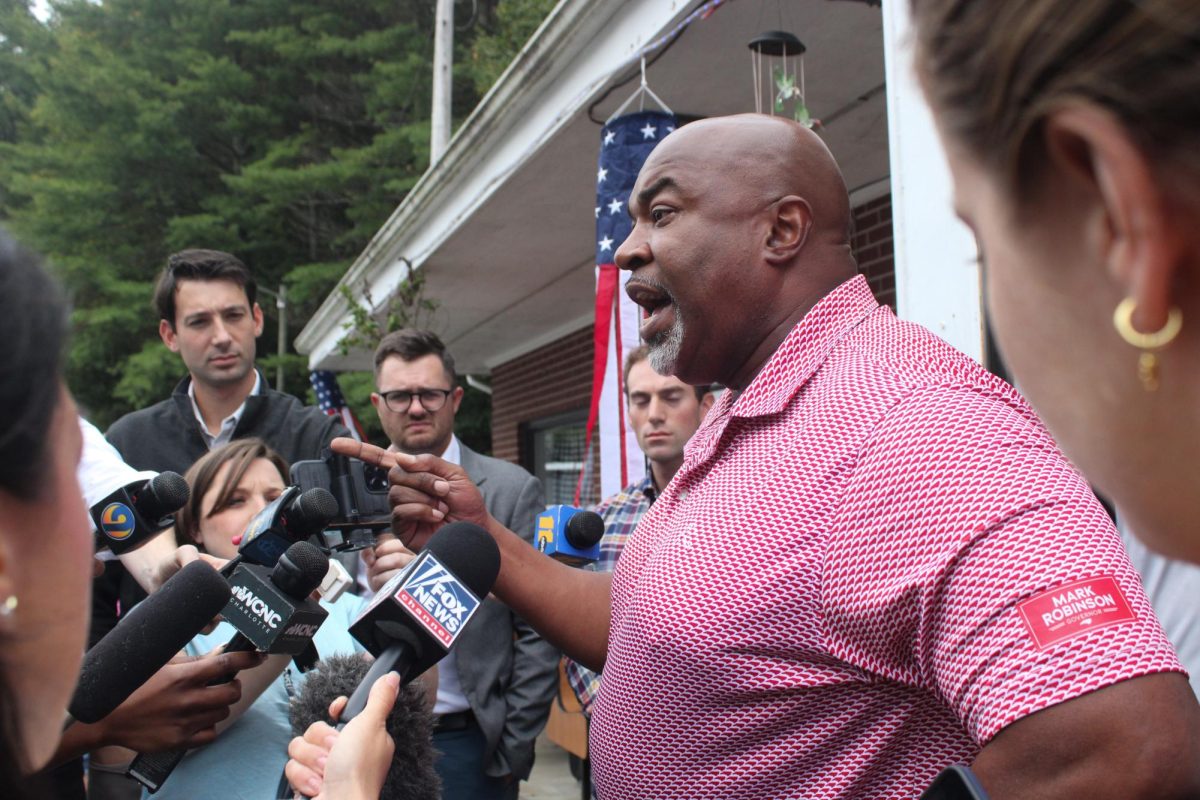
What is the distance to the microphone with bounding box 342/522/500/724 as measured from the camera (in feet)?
5.56

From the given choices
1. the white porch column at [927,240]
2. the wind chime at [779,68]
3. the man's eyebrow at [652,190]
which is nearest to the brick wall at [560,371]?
the wind chime at [779,68]

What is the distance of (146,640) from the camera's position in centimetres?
186

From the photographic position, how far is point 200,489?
3.25 m

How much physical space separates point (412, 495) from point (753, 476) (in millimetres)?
972

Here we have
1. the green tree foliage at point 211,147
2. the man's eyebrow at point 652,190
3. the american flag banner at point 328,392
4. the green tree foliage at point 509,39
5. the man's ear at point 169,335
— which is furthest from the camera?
the green tree foliage at point 211,147

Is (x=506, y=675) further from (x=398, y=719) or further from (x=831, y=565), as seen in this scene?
(x=831, y=565)

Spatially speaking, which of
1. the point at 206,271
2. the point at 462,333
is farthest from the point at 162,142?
the point at 206,271

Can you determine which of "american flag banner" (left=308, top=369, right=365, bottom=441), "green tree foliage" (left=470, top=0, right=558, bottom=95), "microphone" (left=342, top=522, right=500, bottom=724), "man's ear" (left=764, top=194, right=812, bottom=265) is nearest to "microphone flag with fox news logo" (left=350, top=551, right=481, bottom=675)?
"microphone" (left=342, top=522, right=500, bottom=724)

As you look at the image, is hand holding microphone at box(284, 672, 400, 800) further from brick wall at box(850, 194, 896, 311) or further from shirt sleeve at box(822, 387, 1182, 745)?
brick wall at box(850, 194, 896, 311)

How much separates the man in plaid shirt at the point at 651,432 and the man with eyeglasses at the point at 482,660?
0.94 feet

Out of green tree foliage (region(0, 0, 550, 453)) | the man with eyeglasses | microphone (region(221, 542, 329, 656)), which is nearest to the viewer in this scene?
microphone (region(221, 542, 329, 656))

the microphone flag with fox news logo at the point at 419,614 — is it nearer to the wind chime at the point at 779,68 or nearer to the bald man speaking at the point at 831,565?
the bald man speaking at the point at 831,565

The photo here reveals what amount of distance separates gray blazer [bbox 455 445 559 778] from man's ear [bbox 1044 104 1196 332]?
3.54 metres

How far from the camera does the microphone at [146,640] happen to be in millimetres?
1856
